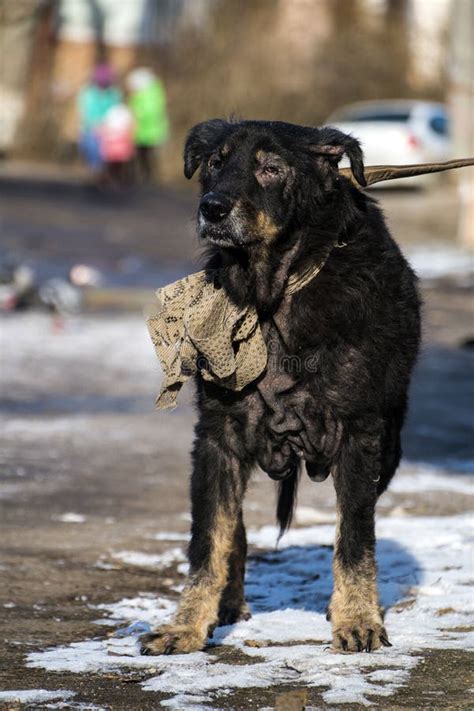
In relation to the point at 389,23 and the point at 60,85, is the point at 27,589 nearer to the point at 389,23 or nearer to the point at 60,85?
the point at 60,85

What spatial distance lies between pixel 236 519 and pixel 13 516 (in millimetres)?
2272

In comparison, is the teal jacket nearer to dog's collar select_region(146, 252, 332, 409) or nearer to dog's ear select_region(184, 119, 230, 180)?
dog's ear select_region(184, 119, 230, 180)

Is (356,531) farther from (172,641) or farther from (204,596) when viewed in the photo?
(172,641)

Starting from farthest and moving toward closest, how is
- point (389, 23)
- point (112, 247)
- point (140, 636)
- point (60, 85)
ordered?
point (389, 23) → point (60, 85) → point (112, 247) → point (140, 636)

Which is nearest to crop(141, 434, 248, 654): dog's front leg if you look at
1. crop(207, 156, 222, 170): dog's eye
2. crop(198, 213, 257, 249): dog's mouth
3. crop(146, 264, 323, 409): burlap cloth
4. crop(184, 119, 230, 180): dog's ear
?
crop(146, 264, 323, 409): burlap cloth

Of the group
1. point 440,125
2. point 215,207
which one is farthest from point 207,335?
point 440,125

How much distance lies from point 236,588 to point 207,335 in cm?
103

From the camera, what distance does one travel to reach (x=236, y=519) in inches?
213

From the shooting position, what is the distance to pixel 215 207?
511cm

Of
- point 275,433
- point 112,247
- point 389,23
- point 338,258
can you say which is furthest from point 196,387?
point 389,23

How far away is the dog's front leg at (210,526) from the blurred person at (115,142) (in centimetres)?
2297

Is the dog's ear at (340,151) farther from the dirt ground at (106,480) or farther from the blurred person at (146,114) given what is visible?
the blurred person at (146,114)

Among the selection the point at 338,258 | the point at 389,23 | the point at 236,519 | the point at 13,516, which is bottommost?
the point at 13,516

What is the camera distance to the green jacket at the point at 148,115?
29953 millimetres
